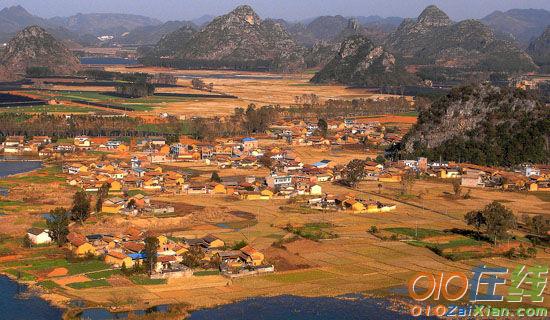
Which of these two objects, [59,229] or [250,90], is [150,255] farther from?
[250,90]

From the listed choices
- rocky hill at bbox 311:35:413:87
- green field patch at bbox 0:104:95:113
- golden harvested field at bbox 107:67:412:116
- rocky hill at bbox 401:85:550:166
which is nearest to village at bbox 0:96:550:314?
rocky hill at bbox 401:85:550:166

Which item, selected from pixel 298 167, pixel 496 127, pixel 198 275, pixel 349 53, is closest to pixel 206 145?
pixel 298 167

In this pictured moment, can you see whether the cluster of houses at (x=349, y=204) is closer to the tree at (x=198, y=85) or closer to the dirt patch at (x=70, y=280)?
the dirt patch at (x=70, y=280)

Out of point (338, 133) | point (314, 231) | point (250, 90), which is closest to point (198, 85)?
point (250, 90)

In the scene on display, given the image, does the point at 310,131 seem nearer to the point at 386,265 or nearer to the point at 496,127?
the point at 496,127

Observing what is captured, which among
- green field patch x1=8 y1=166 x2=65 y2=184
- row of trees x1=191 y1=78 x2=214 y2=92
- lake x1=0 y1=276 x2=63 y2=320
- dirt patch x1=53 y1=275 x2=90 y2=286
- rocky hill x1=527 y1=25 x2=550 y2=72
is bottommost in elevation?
green field patch x1=8 y1=166 x2=65 y2=184

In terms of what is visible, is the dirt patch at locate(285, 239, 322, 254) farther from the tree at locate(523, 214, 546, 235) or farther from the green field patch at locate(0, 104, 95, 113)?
the green field patch at locate(0, 104, 95, 113)

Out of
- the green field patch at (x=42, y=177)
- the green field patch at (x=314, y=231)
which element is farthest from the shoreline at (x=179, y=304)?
the green field patch at (x=42, y=177)
